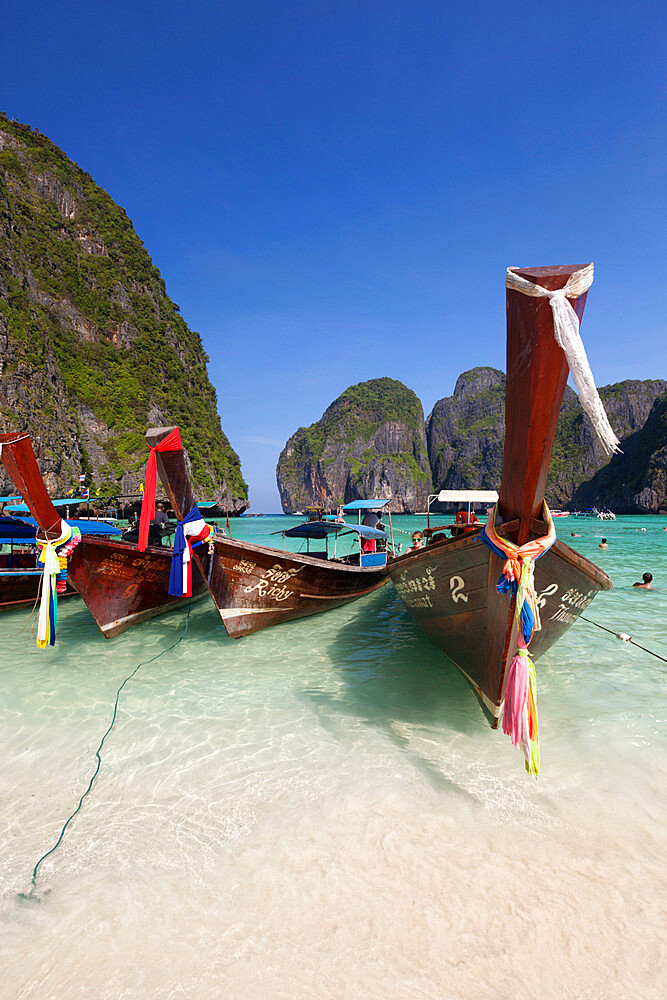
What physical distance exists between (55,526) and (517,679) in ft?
19.5

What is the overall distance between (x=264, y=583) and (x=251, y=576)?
1.11ft

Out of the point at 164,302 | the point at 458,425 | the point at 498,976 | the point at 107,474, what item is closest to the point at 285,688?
the point at 498,976

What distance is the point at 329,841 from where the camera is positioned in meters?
2.95

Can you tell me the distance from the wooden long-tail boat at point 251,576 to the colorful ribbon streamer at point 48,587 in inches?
66.3

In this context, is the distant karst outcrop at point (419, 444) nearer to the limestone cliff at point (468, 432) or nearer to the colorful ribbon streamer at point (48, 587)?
the limestone cliff at point (468, 432)

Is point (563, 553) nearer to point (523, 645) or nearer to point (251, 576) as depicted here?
point (523, 645)

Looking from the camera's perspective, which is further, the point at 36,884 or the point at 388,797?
the point at 388,797

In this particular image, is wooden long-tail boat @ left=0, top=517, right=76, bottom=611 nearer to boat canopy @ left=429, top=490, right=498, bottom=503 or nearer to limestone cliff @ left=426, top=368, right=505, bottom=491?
boat canopy @ left=429, top=490, right=498, bottom=503

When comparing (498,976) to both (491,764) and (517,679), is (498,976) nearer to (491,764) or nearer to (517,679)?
(517,679)

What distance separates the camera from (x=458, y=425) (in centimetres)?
14075

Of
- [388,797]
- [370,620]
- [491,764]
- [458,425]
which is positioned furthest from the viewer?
[458,425]

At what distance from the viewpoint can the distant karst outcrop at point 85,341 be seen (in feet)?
118

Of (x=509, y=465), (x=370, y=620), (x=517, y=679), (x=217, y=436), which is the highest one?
(x=217, y=436)

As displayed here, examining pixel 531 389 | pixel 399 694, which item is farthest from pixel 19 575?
pixel 531 389
